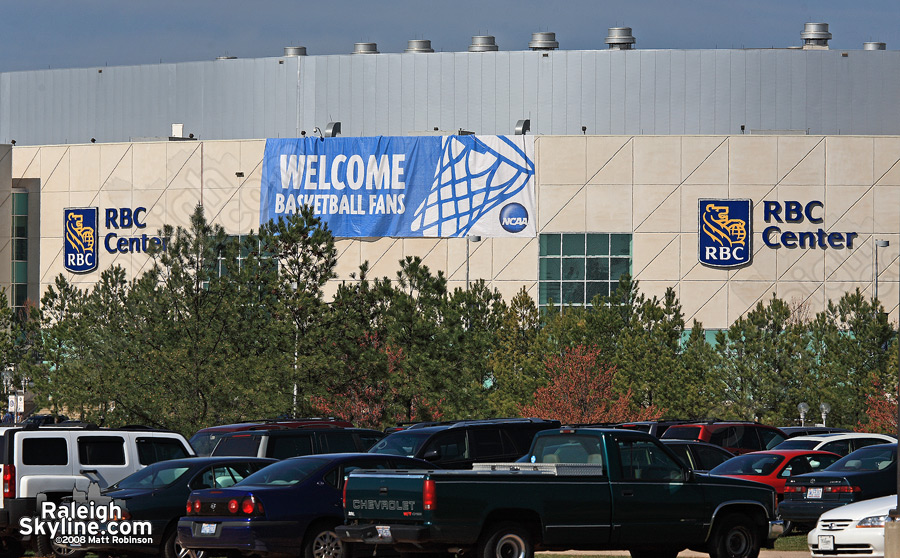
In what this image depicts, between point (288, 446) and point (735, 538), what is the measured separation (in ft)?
26.7

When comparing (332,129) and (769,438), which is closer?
(769,438)

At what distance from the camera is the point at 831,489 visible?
869 inches

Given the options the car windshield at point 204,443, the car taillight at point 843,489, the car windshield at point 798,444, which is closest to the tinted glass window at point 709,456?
the car windshield at point 798,444

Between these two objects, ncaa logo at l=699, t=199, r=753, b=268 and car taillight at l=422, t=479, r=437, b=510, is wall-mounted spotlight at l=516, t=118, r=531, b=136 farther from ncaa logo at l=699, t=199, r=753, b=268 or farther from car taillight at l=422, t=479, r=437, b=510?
car taillight at l=422, t=479, r=437, b=510

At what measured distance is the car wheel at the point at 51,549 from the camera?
1931 cm

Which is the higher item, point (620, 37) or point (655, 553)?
point (620, 37)

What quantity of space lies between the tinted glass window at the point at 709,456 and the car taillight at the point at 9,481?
1328 cm

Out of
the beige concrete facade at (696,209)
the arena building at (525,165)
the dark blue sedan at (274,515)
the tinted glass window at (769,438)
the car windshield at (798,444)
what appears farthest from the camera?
the arena building at (525,165)

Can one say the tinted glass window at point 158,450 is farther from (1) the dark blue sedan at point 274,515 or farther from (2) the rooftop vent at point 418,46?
(2) the rooftop vent at point 418,46

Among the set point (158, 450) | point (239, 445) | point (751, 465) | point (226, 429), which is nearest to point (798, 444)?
point (751, 465)

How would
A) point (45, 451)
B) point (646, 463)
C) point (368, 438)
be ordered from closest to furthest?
point (646, 463) → point (45, 451) → point (368, 438)

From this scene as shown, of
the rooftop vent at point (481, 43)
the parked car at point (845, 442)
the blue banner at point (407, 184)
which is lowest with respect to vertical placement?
the parked car at point (845, 442)

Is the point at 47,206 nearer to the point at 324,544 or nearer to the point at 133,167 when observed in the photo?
the point at 133,167

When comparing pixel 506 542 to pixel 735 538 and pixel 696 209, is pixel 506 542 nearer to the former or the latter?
pixel 735 538
